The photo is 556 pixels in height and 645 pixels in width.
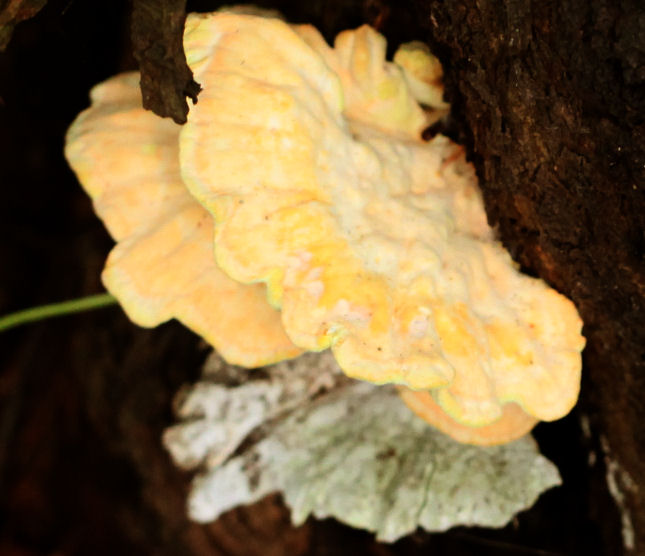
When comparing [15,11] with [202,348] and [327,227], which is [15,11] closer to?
[327,227]

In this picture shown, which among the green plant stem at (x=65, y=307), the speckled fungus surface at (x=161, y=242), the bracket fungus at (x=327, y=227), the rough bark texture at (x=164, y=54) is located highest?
the rough bark texture at (x=164, y=54)

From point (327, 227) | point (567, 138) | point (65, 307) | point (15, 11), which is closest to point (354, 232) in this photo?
point (327, 227)

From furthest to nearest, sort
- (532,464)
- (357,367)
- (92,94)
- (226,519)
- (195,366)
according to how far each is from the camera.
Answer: (226,519) < (195,366) < (532,464) < (92,94) < (357,367)

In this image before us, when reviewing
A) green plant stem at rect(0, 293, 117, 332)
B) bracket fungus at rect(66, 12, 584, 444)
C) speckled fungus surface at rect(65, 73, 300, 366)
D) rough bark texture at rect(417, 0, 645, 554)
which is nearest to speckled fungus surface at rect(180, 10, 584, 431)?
bracket fungus at rect(66, 12, 584, 444)

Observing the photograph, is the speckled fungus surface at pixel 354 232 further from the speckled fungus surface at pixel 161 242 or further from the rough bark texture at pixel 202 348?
the speckled fungus surface at pixel 161 242

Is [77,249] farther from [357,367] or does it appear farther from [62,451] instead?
[357,367]

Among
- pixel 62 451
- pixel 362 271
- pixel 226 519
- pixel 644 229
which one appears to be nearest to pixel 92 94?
pixel 362 271

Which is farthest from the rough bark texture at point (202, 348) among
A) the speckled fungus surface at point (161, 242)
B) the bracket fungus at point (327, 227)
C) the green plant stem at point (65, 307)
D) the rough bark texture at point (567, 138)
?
the green plant stem at point (65, 307)
